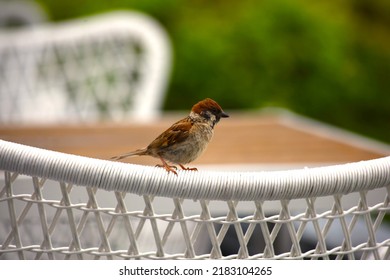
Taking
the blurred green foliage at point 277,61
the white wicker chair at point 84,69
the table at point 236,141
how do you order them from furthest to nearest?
the blurred green foliage at point 277,61
the white wicker chair at point 84,69
the table at point 236,141

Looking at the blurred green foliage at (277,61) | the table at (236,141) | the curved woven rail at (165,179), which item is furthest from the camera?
the blurred green foliage at (277,61)

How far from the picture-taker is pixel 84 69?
208 cm

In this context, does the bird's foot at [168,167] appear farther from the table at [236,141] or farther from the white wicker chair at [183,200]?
the table at [236,141]

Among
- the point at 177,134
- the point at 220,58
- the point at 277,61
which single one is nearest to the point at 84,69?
the point at 220,58

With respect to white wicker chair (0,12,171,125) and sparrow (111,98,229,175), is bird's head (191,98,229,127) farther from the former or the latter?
white wicker chair (0,12,171,125)

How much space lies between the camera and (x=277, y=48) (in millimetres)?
2893

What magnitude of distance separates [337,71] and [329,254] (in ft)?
7.97

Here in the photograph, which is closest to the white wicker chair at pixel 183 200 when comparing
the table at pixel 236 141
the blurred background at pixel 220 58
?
the table at pixel 236 141

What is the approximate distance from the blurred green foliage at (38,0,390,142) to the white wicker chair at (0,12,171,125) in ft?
2.19

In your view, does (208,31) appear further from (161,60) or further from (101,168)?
(101,168)

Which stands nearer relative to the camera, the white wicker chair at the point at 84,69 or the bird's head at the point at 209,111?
the bird's head at the point at 209,111

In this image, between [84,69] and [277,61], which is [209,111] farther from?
[277,61]

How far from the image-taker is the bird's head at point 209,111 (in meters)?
0.60
